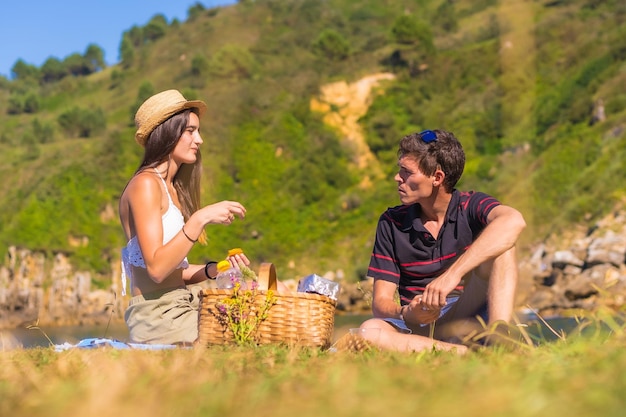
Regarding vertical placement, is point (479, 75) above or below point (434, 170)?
above

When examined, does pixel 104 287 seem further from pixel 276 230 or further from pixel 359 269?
pixel 359 269

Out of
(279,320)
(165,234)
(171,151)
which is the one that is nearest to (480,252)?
(279,320)

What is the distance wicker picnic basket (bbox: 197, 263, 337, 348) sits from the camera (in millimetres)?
4238

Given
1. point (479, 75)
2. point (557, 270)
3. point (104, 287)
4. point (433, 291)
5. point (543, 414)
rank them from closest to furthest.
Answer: point (543, 414)
point (433, 291)
point (557, 270)
point (104, 287)
point (479, 75)

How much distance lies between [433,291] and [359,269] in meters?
30.8

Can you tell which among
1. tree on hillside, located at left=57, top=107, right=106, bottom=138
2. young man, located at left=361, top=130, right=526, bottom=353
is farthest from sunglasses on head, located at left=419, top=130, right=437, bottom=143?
tree on hillside, located at left=57, top=107, right=106, bottom=138

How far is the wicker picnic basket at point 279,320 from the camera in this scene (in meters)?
4.24

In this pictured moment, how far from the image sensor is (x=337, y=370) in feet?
8.05

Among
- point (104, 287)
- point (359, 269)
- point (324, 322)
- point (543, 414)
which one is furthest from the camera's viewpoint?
point (104, 287)

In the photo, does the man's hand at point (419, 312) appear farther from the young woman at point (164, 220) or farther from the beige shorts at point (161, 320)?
the beige shorts at point (161, 320)

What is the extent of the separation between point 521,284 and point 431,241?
19735 millimetres

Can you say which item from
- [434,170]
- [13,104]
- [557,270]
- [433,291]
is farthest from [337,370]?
[13,104]

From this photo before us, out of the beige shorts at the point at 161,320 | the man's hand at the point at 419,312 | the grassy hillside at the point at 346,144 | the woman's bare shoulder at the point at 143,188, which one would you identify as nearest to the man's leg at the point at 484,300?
the man's hand at the point at 419,312

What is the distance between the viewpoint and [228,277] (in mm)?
4465
